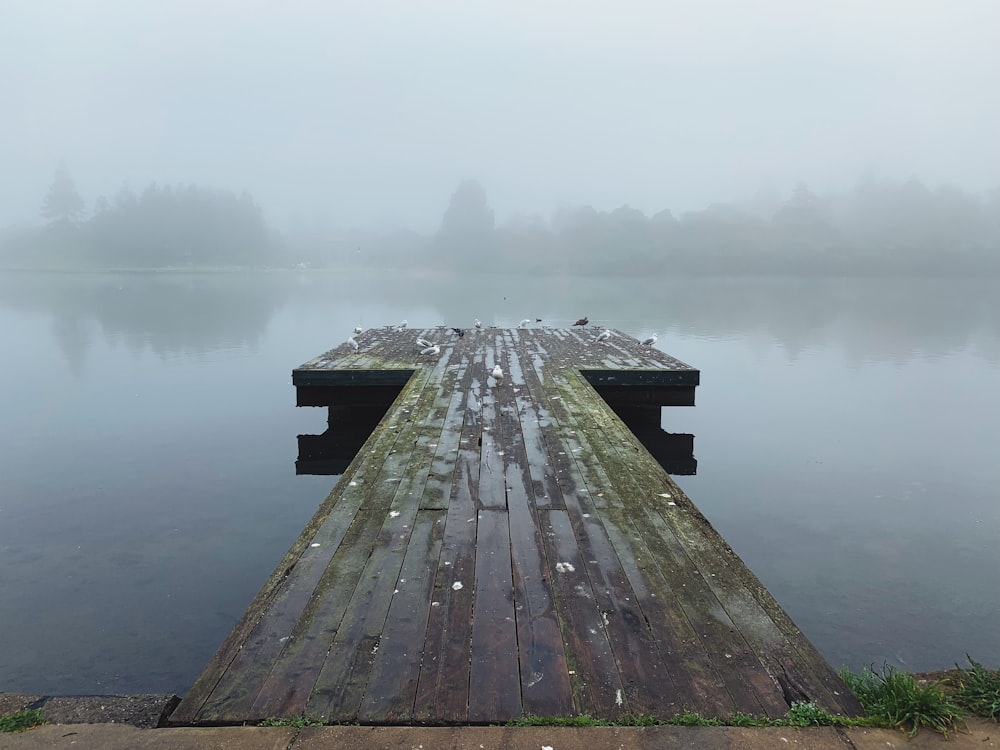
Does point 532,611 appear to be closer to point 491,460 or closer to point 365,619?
point 365,619

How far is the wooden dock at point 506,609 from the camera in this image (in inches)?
116

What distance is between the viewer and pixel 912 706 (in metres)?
2.88

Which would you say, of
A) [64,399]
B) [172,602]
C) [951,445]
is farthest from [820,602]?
[64,399]

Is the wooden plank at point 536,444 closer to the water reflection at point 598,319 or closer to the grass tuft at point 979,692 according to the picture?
the grass tuft at point 979,692

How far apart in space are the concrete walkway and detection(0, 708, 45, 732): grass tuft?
56 mm

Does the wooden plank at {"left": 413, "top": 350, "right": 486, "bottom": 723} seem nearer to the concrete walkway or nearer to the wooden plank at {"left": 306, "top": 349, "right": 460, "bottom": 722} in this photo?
the concrete walkway

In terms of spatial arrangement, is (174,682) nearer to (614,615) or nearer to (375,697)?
(375,697)

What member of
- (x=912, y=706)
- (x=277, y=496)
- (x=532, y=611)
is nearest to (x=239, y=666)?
(x=532, y=611)

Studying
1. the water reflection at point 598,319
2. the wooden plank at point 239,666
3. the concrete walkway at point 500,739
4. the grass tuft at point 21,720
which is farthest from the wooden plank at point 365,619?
the water reflection at point 598,319

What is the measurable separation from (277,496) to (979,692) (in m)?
8.86

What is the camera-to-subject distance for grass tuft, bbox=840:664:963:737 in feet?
9.25

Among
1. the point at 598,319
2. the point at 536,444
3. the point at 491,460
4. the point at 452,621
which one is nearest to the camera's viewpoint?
the point at 452,621

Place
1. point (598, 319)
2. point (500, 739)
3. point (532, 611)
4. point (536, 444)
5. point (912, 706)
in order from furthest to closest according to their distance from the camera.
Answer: point (598, 319)
point (536, 444)
point (532, 611)
point (912, 706)
point (500, 739)

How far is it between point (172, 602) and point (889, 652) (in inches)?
281
